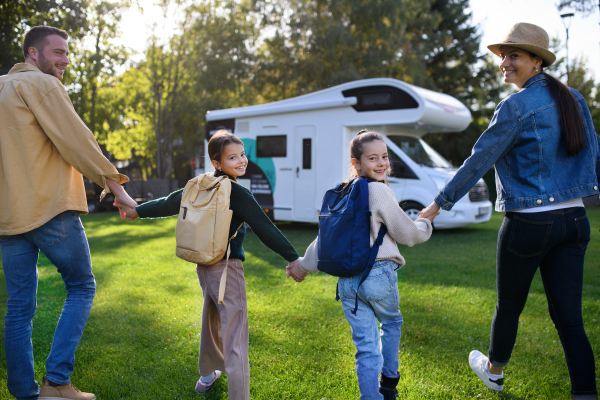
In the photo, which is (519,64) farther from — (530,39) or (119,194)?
(119,194)

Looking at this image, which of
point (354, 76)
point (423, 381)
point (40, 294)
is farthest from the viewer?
point (354, 76)

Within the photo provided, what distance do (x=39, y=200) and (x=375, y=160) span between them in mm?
1801

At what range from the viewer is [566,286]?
2.30m

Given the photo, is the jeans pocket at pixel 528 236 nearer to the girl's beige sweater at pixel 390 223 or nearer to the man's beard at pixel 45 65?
the girl's beige sweater at pixel 390 223

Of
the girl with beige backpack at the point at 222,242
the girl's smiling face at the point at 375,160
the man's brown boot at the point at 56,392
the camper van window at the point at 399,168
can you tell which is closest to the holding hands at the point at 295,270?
the girl with beige backpack at the point at 222,242

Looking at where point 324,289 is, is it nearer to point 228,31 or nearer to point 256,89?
point 256,89

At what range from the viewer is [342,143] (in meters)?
9.32

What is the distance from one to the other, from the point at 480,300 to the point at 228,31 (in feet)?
84.0

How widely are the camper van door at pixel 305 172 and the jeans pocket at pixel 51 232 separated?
746cm

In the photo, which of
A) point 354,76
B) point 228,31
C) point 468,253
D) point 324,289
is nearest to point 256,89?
point 228,31

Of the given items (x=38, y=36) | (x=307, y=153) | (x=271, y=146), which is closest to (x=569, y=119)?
(x=38, y=36)

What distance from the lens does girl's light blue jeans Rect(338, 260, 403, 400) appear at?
2.28 metres

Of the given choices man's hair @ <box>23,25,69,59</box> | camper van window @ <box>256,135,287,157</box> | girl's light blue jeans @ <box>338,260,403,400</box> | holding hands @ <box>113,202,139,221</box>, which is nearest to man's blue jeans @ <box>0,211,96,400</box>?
holding hands @ <box>113,202,139,221</box>

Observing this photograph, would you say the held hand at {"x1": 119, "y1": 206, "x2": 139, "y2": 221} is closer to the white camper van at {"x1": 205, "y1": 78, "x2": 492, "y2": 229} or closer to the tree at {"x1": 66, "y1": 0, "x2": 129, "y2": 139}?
the white camper van at {"x1": 205, "y1": 78, "x2": 492, "y2": 229}
